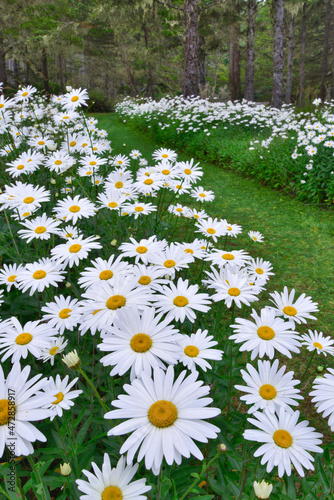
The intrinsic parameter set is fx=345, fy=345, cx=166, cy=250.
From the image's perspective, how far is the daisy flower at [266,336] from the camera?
1.13m

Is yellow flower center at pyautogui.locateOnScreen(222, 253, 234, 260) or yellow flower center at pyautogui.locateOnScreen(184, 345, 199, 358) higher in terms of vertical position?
yellow flower center at pyautogui.locateOnScreen(184, 345, 199, 358)

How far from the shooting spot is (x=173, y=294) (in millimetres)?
1312

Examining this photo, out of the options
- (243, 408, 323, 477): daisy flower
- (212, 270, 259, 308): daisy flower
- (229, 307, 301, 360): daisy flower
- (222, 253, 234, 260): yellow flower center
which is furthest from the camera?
(222, 253, 234, 260): yellow flower center

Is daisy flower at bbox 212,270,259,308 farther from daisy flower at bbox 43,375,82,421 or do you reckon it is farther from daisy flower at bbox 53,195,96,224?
daisy flower at bbox 53,195,96,224

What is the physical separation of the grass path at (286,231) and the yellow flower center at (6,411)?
109 inches

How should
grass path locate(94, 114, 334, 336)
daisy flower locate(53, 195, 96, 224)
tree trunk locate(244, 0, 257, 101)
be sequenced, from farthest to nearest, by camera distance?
tree trunk locate(244, 0, 257, 101) < grass path locate(94, 114, 334, 336) < daisy flower locate(53, 195, 96, 224)

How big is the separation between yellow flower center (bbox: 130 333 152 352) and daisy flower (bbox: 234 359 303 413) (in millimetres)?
283

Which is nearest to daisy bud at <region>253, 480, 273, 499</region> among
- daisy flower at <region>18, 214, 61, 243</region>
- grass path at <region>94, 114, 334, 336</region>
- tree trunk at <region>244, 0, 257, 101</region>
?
daisy flower at <region>18, 214, 61, 243</region>

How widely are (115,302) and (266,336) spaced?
517 millimetres

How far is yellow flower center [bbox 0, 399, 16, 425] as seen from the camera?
2.40 ft

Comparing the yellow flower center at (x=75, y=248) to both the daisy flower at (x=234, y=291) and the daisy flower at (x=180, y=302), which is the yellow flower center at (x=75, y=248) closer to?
the daisy flower at (x=180, y=302)

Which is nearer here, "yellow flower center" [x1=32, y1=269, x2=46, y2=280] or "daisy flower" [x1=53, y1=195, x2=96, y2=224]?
"yellow flower center" [x1=32, y1=269, x2=46, y2=280]

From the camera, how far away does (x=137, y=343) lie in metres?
0.92

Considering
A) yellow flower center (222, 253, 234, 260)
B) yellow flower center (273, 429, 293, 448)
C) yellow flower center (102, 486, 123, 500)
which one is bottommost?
yellow flower center (222, 253, 234, 260)
